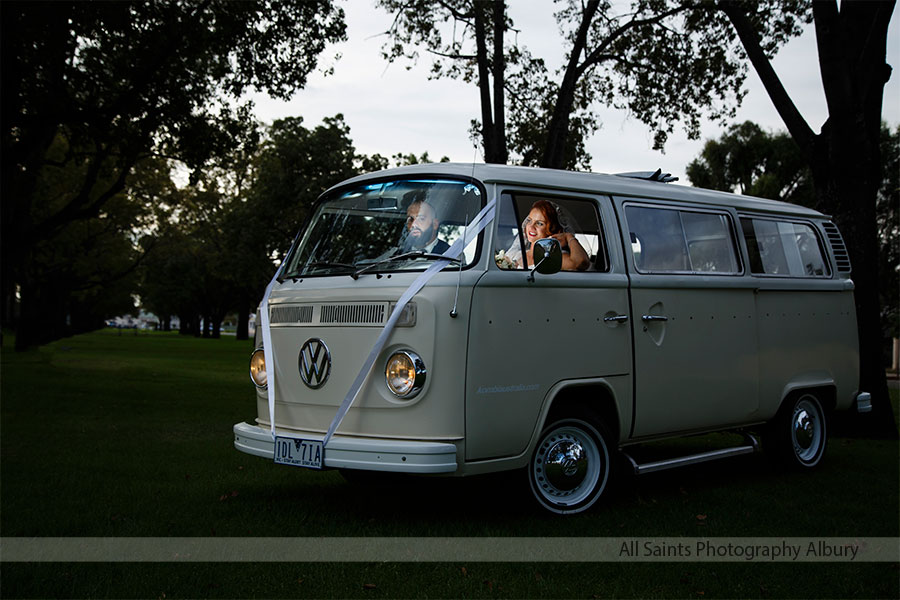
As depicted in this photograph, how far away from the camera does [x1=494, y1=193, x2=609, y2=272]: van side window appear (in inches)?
251

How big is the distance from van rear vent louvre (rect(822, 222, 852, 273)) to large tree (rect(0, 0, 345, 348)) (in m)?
10.1

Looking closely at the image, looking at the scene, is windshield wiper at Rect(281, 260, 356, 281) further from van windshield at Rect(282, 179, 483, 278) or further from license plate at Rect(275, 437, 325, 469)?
license plate at Rect(275, 437, 325, 469)

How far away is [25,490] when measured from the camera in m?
7.31

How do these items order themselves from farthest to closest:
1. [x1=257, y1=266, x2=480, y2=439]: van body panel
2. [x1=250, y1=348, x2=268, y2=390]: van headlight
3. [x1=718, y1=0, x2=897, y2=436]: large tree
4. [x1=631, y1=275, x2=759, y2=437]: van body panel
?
[x1=718, y1=0, x2=897, y2=436]: large tree < [x1=631, y1=275, x2=759, y2=437]: van body panel < [x1=250, y1=348, x2=268, y2=390]: van headlight < [x1=257, y1=266, x2=480, y2=439]: van body panel

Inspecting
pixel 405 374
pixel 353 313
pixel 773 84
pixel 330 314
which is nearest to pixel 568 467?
pixel 405 374

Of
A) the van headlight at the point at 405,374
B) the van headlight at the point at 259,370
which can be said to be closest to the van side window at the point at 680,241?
the van headlight at the point at 405,374

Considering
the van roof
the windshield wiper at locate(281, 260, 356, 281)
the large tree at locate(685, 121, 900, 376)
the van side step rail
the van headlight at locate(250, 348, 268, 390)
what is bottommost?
the van side step rail

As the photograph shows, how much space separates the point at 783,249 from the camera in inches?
347

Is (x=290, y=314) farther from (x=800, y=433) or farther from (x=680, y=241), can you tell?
(x=800, y=433)

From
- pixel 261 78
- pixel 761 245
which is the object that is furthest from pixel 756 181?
pixel 761 245

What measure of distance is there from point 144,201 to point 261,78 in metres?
18.1

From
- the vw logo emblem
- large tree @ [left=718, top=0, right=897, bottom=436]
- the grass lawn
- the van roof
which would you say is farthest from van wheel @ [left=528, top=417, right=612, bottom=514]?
large tree @ [left=718, top=0, right=897, bottom=436]

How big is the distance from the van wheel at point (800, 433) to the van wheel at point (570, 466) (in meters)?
2.75

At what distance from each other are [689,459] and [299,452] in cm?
334
